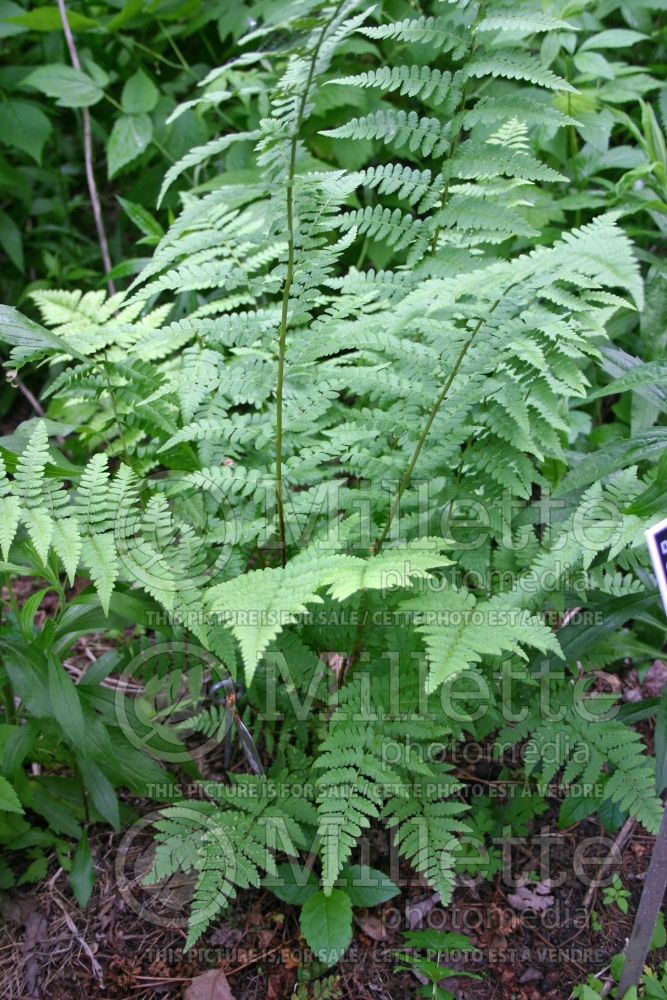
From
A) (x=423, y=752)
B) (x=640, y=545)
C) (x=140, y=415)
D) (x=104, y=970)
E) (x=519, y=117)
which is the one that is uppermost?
(x=519, y=117)

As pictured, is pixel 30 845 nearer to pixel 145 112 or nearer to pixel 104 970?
pixel 104 970

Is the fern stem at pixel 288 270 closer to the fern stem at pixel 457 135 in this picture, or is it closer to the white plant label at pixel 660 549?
the fern stem at pixel 457 135

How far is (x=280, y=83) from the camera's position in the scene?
5.09 feet

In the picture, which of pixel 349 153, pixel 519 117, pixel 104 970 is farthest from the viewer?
pixel 349 153

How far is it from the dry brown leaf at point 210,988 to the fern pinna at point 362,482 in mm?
→ 249

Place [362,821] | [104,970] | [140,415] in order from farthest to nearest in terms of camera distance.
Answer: [140,415], [104,970], [362,821]

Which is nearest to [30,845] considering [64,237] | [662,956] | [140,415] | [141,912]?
[141,912]

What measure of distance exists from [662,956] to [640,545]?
0.94 m

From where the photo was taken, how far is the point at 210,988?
1859 mm

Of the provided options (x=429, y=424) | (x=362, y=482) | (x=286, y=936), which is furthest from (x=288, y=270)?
(x=286, y=936)

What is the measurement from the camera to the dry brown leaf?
185cm

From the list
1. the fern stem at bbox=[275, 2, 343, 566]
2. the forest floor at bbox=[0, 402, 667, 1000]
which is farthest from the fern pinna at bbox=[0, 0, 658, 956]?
the forest floor at bbox=[0, 402, 667, 1000]

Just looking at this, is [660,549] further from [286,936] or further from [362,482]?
[286,936]

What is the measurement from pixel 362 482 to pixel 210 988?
1.23 meters
